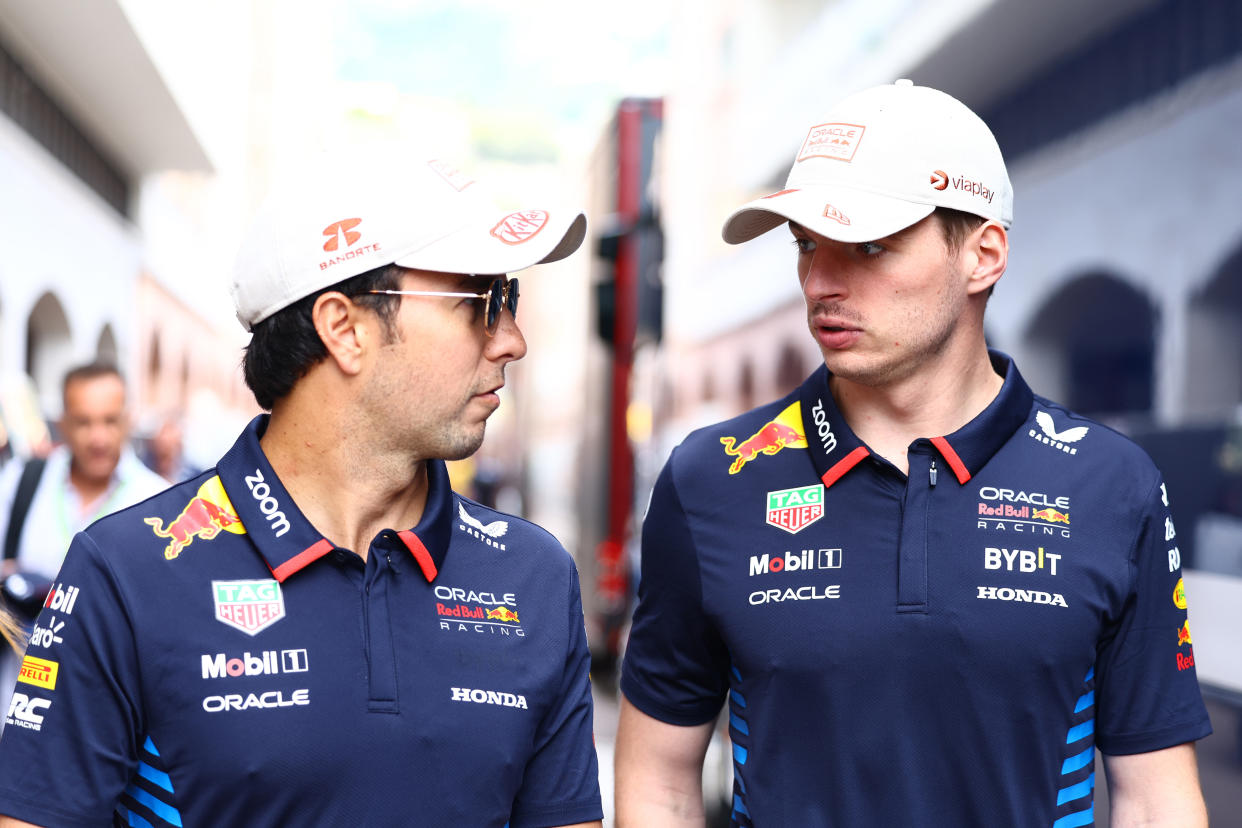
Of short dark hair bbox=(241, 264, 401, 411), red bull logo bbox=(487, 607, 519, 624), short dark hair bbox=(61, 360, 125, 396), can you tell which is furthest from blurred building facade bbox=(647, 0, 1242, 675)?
short dark hair bbox=(61, 360, 125, 396)

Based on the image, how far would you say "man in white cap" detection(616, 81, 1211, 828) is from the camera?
225 centimetres

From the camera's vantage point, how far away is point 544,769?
2232 mm

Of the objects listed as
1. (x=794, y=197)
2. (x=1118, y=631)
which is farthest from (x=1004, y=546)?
(x=794, y=197)

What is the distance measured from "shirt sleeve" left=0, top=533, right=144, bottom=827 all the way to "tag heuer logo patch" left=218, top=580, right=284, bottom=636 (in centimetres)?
14

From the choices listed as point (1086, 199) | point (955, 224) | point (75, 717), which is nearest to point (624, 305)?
point (1086, 199)

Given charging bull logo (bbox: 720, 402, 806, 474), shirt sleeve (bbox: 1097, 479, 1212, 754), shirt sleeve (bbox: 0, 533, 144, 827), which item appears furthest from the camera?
charging bull logo (bbox: 720, 402, 806, 474)

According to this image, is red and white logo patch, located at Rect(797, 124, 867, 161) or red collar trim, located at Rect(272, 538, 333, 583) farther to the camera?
red and white logo patch, located at Rect(797, 124, 867, 161)

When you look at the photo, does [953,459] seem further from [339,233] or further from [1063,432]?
[339,233]

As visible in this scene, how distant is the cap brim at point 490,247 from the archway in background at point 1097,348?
1920mm

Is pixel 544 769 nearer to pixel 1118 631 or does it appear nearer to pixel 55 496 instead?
pixel 1118 631

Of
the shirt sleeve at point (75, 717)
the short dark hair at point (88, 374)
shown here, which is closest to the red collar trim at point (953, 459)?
the shirt sleeve at point (75, 717)

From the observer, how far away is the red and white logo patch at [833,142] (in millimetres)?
2471

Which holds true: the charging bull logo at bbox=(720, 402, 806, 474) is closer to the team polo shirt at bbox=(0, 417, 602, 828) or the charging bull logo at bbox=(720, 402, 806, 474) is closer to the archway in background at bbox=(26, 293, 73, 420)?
the team polo shirt at bbox=(0, 417, 602, 828)

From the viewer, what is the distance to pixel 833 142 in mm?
2510
